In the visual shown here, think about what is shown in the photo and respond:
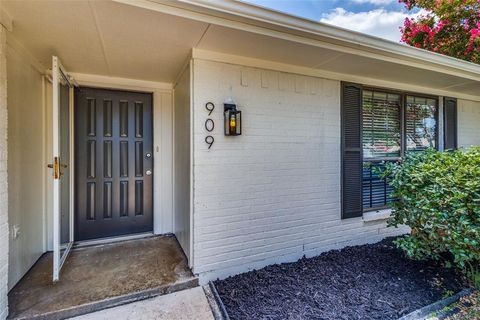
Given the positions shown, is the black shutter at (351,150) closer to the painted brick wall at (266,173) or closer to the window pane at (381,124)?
the painted brick wall at (266,173)

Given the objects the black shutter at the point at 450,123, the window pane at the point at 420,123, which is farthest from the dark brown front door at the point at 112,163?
the black shutter at the point at 450,123

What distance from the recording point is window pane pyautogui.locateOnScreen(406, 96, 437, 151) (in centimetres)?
362

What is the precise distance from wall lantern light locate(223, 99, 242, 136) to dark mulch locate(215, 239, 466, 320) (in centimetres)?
155

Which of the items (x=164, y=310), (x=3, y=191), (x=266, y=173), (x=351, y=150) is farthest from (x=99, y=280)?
(x=351, y=150)

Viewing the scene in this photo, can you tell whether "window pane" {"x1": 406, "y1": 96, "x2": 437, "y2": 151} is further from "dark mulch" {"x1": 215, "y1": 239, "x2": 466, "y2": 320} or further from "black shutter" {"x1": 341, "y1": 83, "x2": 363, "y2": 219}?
"dark mulch" {"x1": 215, "y1": 239, "x2": 466, "y2": 320}

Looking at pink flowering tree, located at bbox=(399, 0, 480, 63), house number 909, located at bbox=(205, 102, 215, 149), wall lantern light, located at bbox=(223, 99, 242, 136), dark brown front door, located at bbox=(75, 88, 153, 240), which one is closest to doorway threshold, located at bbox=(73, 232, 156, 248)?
dark brown front door, located at bbox=(75, 88, 153, 240)

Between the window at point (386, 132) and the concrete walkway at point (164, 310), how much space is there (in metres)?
2.61

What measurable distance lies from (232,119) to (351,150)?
5.81 feet

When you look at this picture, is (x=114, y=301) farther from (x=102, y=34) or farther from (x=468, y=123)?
(x=468, y=123)

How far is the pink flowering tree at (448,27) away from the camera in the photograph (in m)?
4.80

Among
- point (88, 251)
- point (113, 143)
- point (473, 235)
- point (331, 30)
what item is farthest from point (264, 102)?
point (88, 251)

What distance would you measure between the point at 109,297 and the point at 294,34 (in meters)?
2.86

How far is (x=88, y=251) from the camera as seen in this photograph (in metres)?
2.83

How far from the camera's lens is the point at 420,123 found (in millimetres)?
3725
